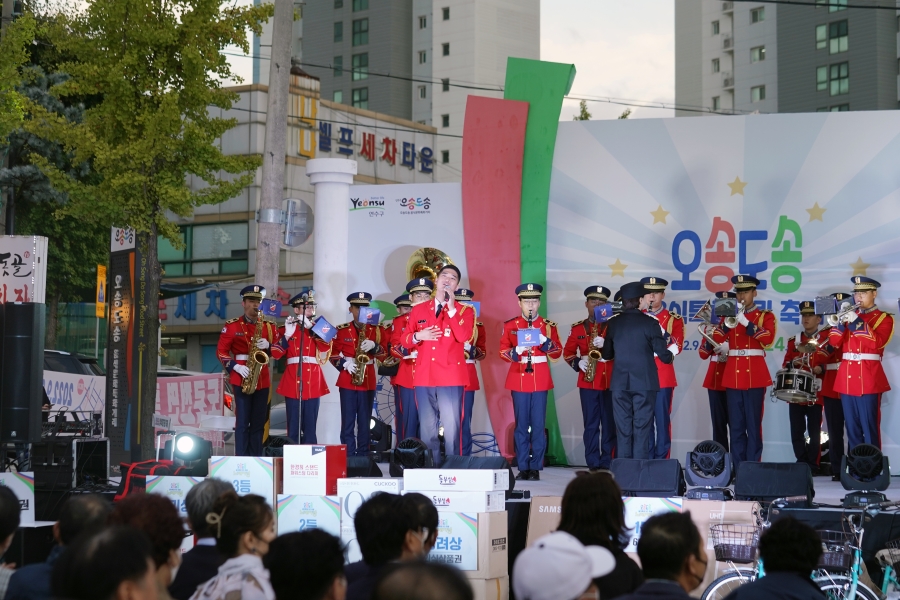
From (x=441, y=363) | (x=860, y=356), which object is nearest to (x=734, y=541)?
(x=441, y=363)

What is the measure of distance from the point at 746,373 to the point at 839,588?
4408 mm

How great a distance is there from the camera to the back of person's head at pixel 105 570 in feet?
9.16

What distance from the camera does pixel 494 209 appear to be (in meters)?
11.9

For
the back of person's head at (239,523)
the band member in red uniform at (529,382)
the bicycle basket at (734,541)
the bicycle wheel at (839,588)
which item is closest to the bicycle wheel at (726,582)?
the bicycle basket at (734,541)

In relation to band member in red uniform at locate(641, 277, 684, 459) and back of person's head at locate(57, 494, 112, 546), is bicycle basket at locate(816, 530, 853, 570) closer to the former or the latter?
back of person's head at locate(57, 494, 112, 546)

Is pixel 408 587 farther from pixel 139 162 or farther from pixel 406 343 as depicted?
pixel 139 162

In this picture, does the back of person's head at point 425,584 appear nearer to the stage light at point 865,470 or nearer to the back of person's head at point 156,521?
the back of person's head at point 156,521

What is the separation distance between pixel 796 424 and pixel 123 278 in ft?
23.0

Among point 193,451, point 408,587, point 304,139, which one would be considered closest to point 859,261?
point 193,451

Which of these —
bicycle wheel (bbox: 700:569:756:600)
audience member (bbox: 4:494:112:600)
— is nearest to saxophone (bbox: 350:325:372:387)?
bicycle wheel (bbox: 700:569:756:600)

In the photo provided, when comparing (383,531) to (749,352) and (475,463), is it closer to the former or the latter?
(475,463)

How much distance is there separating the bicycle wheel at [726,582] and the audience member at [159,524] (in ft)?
10.4

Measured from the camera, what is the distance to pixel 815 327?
10672 millimetres

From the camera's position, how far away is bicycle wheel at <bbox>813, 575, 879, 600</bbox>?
5711 millimetres
